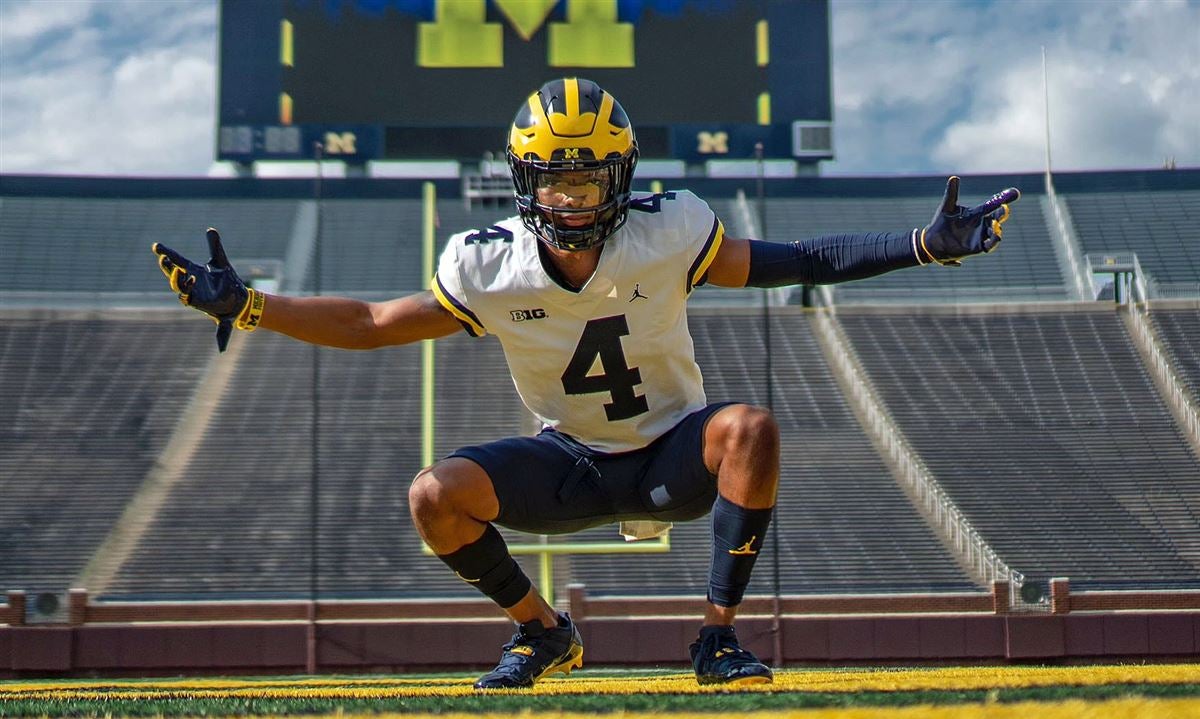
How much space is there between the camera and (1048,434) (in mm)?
17297

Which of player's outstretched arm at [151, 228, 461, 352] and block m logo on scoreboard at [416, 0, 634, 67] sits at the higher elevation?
block m logo on scoreboard at [416, 0, 634, 67]

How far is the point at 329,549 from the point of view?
15117mm

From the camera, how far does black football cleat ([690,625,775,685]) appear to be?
2965 mm

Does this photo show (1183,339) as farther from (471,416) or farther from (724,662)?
(724,662)

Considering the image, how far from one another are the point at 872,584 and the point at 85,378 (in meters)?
11.5

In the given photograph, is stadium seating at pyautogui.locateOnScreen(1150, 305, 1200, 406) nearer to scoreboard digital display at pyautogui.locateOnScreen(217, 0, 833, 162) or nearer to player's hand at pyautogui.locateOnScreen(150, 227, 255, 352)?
scoreboard digital display at pyautogui.locateOnScreen(217, 0, 833, 162)

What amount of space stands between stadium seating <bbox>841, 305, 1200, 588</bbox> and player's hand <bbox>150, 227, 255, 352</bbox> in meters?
12.9

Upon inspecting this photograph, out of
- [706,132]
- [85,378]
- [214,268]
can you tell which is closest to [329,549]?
[85,378]

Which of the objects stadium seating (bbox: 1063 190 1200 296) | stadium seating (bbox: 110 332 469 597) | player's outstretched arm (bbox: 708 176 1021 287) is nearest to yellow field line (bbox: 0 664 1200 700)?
player's outstretched arm (bbox: 708 176 1021 287)

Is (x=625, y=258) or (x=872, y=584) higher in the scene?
(x=625, y=258)

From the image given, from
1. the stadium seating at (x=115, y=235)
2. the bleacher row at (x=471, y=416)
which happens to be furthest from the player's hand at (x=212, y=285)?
the stadium seating at (x=115, y=235)

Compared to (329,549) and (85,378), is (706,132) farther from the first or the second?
(85,378)

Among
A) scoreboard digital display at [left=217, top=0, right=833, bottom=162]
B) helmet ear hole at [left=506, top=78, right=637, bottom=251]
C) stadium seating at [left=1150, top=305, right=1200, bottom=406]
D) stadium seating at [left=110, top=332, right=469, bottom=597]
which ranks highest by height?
scoreboard digital display at [left=217, top=0, right=833, bottom=162]

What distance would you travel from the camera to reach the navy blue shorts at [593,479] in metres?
3.23
